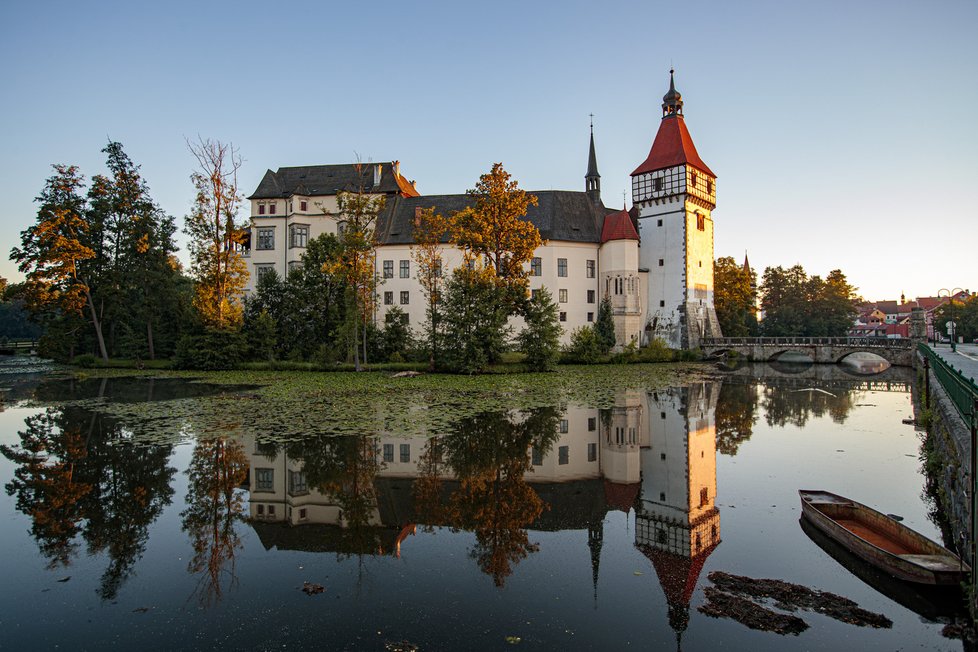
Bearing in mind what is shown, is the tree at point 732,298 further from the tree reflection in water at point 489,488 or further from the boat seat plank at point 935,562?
the boat seat plank at point 935,562

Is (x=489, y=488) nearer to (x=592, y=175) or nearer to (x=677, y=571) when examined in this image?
(x=677, y=571)

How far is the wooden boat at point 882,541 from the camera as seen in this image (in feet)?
22.0

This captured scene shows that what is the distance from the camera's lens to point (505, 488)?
10836 mm

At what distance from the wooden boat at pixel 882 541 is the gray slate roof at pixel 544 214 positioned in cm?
3998

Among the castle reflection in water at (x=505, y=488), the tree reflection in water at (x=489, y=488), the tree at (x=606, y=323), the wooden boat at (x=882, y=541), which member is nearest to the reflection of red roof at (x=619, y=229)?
the tree at (x=606, y=323)

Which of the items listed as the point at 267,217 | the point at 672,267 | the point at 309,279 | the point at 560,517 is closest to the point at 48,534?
the point at 560,517

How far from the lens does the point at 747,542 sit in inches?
332

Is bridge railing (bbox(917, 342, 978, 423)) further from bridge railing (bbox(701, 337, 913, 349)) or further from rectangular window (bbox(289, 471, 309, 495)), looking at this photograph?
bridge railing (bbox(701, 337, 913, 349))

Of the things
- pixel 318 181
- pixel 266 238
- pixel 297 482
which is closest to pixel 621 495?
pixel 297 482

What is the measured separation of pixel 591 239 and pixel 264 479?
138 ft

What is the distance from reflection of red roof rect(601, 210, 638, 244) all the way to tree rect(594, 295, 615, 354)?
213 inches

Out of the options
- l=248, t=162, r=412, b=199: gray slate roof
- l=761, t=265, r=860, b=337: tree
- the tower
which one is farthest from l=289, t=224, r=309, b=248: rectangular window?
l=761, t=265, r=860, b=337: tree

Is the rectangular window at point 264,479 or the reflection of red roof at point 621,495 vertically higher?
the rectangular window at point 264,479

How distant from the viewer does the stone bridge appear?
46.0 metres
